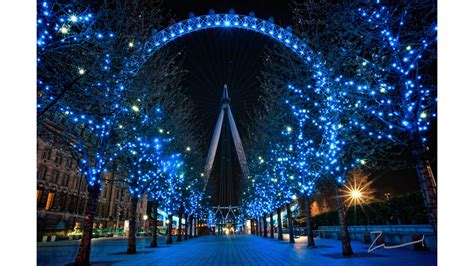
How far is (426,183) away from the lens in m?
8.63

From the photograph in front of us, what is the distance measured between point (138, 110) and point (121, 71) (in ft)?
11.9

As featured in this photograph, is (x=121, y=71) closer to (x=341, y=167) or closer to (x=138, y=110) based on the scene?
(x=138, y=110)

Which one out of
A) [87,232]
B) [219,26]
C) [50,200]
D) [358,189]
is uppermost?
[219,26]

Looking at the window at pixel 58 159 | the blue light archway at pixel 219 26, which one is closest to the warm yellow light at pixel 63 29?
the blue light archway at pixel 219 26

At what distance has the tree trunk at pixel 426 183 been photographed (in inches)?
330

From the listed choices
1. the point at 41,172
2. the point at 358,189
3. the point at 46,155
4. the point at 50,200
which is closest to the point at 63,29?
the point at 41,172

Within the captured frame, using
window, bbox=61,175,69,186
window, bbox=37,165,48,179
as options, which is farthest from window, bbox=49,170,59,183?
window, bbox=61,175,69,186

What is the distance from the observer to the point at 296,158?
20484 millimetres

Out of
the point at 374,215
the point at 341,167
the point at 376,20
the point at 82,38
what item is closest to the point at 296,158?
the point at 341,167

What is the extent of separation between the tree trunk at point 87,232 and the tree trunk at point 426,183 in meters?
12.3

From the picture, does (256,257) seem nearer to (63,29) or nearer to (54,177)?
(63,29)

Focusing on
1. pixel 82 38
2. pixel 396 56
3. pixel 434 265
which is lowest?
pixel 434 265

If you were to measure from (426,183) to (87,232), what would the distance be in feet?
41.4

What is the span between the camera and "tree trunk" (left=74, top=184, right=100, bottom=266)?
10.9m
